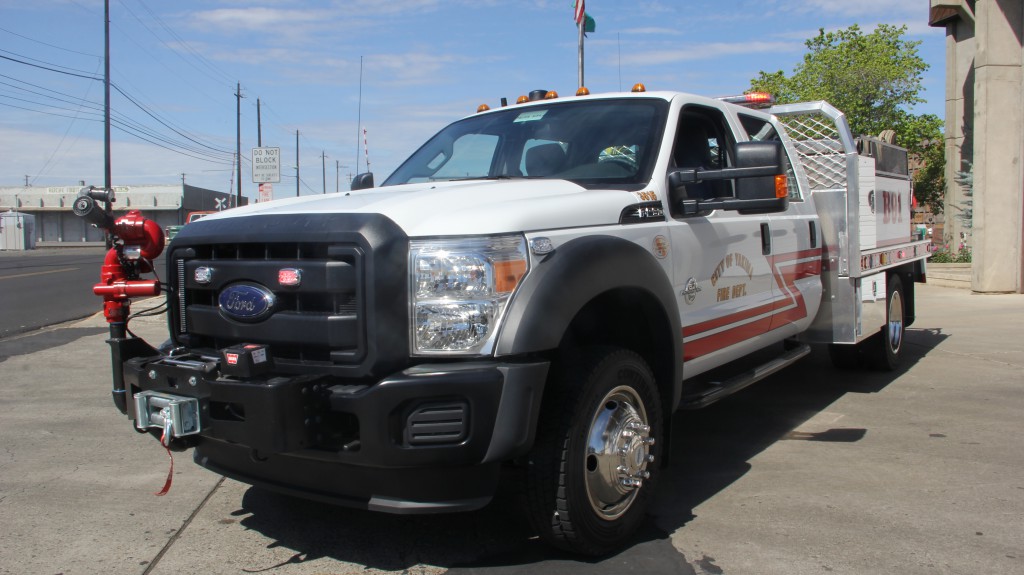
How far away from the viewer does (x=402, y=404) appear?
287 cm

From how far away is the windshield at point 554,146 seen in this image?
13.5 feet

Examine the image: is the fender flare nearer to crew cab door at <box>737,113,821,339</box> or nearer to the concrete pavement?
the concrete pavement

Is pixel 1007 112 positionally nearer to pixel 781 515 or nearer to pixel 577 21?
pixel 577 21

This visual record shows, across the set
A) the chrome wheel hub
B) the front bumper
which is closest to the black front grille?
the front bumper

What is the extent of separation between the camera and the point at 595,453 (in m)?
3.36

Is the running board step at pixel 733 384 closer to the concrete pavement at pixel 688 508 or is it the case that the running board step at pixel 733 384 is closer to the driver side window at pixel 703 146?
the concrete pavement at pixel 688 508

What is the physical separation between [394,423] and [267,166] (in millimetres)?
12506

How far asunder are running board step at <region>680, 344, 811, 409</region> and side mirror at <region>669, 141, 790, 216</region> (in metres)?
0.93

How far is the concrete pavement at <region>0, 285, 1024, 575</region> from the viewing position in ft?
11.3

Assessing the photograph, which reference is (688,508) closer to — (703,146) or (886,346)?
(703,146)

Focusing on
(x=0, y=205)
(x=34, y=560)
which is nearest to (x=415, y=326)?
(x=34, y=560)

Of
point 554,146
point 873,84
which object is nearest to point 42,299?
point 554,146

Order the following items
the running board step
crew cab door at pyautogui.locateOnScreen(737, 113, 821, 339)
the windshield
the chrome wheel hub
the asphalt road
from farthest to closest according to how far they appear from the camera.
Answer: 1. the asphalt road
2. crew cab door at pyautogui.locateOnScreen(737, 113, 821, 339)
3. the running board step
4. the windshield
5. the chrome wheel hub

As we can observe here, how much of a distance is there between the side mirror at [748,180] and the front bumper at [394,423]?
1.41 m
